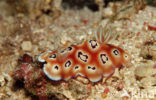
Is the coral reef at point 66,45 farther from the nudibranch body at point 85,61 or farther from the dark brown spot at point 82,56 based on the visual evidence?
the dark brown spot at point 82,56

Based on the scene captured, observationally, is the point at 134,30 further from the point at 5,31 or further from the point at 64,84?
the point at 5,31

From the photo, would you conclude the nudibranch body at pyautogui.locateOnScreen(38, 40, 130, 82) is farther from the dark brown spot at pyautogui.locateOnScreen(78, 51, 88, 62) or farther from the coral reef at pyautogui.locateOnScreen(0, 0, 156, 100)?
the coral reef at pyautogui.locateOnScreen(0, 0, 156, 100)

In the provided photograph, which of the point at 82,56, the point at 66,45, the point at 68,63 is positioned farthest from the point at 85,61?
the point at 66,45

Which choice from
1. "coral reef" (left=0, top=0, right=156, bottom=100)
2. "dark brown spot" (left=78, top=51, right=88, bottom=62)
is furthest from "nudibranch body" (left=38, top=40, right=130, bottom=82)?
"coral reef" (left=0, top=0, right=156, bottom=100)

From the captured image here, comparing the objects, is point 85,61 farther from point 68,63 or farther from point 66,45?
point 66,45

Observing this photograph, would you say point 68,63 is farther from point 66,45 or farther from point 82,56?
point 66,45

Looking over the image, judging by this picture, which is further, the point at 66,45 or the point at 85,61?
the point at 66,45

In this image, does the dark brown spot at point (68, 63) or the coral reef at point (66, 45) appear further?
the coral reef at point (66, 45)

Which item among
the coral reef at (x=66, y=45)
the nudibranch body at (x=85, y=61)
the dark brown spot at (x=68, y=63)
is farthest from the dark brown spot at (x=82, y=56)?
the coral reef at (x=66, y=45)
